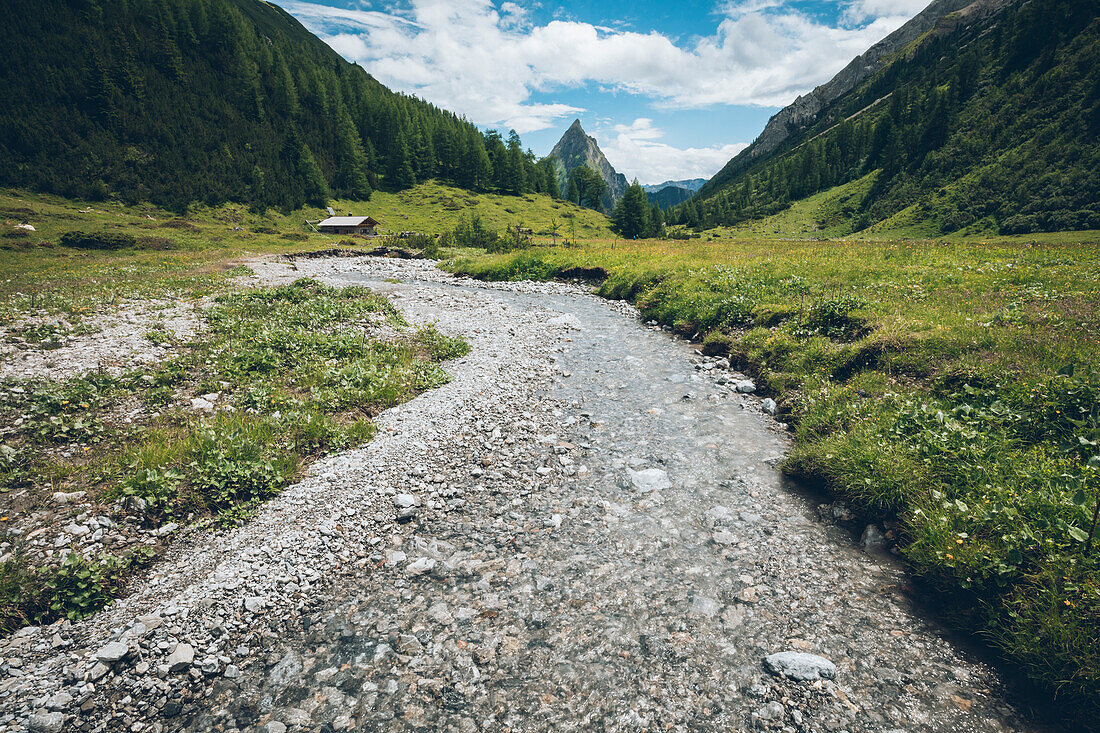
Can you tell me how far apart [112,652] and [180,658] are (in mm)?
623

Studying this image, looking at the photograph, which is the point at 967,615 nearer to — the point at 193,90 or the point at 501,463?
the point at 501,463

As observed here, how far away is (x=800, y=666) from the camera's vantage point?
4.39 m

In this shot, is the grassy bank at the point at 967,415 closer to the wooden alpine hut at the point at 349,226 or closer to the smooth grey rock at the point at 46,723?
the smooth grey rock at the point at 46,723

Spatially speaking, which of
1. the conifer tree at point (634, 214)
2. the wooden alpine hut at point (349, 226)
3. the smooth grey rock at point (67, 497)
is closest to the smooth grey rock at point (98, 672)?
the smooth grey rock at point (67, 497)

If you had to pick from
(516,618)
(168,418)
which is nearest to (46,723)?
(516,618)

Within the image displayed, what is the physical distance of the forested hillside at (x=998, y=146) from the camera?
7500 centimetres

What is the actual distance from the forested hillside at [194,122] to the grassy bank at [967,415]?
110m

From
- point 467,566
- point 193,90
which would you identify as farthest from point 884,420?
point 193,90

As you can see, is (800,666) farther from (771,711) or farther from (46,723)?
(46,723)

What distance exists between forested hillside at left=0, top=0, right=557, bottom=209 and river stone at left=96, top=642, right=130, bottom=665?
107856 mm

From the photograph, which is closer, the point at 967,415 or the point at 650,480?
the point at 967,415

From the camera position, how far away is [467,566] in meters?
5.85

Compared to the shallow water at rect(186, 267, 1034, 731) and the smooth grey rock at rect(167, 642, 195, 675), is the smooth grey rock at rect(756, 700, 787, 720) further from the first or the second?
the smooth grey rock at rect(167, 642, 195, 675)

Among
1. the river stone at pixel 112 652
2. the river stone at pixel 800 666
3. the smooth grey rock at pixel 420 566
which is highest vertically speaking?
the river stone at pixel 800 666
